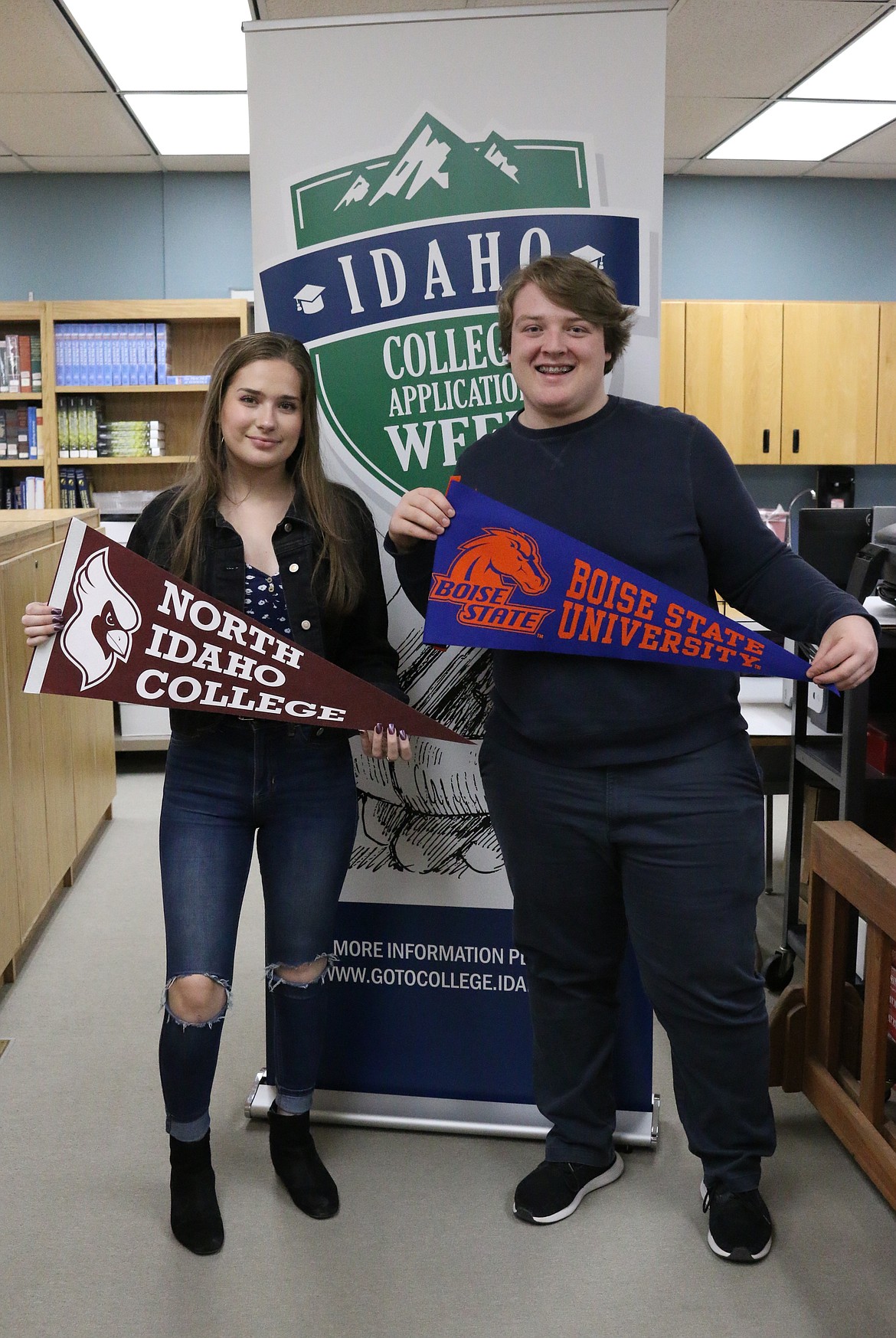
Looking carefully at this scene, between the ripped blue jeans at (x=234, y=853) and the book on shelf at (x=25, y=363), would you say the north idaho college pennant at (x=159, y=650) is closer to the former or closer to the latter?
the ripped blue jeans at (x=234, y=853)

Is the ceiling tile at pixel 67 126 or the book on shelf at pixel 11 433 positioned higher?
the ceiling tile at pixel 67 126

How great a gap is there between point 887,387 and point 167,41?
4.03m

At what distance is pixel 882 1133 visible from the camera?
6.34 ft

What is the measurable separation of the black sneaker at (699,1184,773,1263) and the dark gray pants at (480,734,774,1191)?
29 mm

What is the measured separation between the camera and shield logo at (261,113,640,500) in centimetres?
201

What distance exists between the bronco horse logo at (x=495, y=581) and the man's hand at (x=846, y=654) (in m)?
0.41

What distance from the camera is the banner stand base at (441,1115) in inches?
86.7

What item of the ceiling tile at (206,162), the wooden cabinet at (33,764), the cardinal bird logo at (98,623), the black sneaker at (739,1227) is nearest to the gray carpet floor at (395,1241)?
the black sneaker at (739,1227)

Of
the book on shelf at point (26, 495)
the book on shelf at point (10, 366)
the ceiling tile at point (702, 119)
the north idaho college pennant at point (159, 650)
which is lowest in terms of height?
the north idaho college pennant at point (159, 650)

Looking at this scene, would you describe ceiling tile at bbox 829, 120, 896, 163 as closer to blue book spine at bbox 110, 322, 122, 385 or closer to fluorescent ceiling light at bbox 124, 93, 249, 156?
fluorescent ceiling light at bbox 124, 93, 249, 156

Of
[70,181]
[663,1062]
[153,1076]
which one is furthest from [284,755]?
[70,181]

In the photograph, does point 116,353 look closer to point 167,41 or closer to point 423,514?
point 167,41

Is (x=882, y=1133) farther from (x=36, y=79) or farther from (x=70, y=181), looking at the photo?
(x=70, y=181)

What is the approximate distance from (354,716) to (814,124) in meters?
4.79
